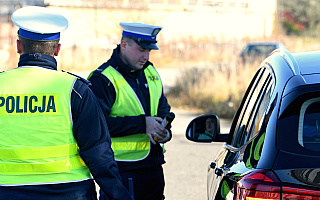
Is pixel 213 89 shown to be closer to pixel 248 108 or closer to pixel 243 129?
pixel 248 108

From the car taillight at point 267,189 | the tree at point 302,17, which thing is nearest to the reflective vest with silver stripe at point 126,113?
the car taillight at point 267,189

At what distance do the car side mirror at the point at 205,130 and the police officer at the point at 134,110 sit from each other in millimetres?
315

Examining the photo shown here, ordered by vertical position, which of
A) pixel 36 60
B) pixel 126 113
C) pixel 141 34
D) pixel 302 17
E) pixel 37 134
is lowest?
pixel 302 17

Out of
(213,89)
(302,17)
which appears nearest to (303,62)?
(213,89)

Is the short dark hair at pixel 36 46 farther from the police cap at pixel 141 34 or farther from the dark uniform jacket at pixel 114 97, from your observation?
the police cap at pixel 141 34

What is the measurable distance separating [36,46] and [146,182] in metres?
1.81

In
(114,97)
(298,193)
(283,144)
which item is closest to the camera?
(298,193)

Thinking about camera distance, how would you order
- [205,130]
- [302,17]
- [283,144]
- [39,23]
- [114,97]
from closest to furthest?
[283,144] < [39,23] < [205,130] < [114,97] < [302,17]

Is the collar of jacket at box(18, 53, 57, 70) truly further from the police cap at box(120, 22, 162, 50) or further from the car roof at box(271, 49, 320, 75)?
the police cap at box(120, 22, 162, 50)

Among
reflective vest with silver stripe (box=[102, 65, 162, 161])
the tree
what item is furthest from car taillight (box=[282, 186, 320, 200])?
the tree

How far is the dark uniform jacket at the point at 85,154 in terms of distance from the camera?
9.08 ft

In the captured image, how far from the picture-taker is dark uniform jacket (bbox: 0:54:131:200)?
277 centimetres

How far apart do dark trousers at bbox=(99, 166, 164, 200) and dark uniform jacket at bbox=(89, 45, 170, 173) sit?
0.05 metres

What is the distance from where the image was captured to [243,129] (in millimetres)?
3568
